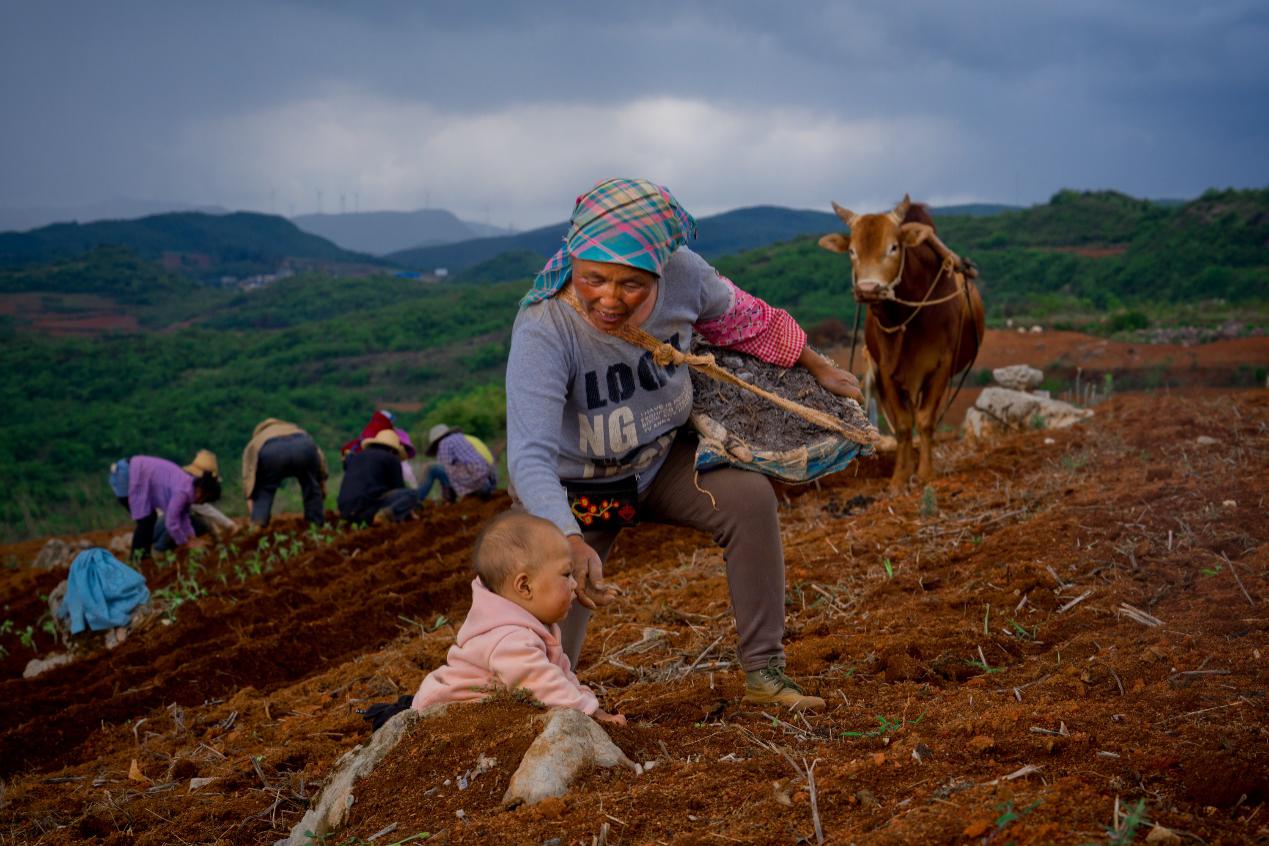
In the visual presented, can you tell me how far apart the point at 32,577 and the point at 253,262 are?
49.2 meters

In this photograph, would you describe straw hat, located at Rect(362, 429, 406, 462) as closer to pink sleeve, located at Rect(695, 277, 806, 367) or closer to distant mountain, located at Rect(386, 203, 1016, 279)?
pink sleeve, located at Rect(695, 277, 806, 367)

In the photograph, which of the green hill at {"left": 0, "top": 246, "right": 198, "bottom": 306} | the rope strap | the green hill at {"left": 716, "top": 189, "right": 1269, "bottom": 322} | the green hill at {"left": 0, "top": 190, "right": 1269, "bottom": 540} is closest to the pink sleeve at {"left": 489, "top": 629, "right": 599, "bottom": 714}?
the rope strap

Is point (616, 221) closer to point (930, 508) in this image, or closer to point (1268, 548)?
point (1268, 548)

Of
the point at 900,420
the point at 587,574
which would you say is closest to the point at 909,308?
the point at 900,420

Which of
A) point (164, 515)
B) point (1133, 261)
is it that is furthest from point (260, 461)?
point (1133, 261)

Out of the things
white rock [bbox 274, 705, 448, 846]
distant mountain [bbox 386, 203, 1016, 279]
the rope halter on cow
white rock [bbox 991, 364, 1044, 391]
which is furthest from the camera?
distant mountain [bbox 386, 203, 1016, 279]

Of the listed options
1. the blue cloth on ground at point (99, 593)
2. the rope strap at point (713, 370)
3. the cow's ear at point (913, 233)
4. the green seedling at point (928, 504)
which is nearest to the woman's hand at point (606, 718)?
the rope strap at point (713, 370)

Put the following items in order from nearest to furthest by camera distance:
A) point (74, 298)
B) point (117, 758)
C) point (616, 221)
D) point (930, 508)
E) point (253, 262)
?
point (616, 221), point (117, 758), point (930, 508), point (74, 298), point (253, 262)

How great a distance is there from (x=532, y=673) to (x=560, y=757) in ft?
1.24

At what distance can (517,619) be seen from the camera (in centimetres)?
289

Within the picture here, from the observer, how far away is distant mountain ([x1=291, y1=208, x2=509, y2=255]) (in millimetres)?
87062

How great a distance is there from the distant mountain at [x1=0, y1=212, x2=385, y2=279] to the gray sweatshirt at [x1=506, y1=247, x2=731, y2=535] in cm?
5054

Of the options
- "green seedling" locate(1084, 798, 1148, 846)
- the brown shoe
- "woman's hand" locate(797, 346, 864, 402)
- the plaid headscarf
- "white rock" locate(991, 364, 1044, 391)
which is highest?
the plaid headscarf

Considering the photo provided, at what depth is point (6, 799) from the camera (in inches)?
149
